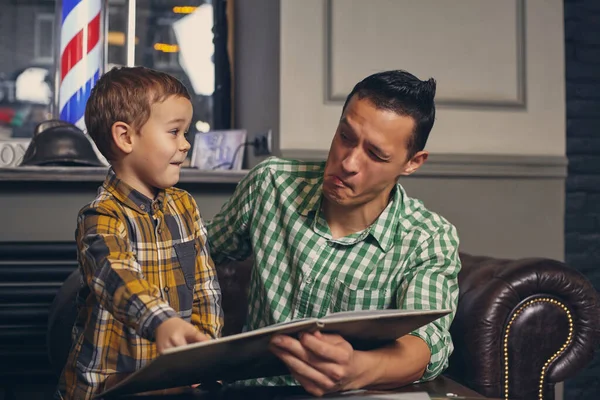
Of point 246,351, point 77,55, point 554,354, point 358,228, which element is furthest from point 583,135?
point 246,351

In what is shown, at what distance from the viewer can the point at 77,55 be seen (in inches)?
94.1

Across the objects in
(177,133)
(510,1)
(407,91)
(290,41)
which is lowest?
(177,133)

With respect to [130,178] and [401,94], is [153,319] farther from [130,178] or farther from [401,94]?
[401,94]

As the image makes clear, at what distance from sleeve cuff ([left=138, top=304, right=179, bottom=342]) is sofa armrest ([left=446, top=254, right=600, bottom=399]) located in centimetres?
76

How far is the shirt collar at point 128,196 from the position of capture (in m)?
1.27

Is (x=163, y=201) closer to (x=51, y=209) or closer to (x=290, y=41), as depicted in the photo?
(x=51, y=209)

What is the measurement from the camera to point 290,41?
2.30 m

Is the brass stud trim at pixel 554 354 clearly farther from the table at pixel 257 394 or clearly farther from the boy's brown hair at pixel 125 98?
the boy's brown hair at pixel 125 98

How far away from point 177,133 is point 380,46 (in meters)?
1.25

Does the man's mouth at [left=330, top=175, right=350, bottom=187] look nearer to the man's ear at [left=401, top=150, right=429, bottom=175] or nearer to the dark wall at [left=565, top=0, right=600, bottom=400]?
the man's ear at [left=401, top=150, right=429, bottom=175]

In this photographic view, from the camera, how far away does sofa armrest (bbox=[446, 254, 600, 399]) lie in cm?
151

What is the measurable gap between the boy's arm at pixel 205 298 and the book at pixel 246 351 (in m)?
0.25

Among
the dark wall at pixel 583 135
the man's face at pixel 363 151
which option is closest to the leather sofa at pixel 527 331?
the man's face at pixel 363 151

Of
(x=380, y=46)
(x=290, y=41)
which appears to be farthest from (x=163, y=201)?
(x=380, y=46)
